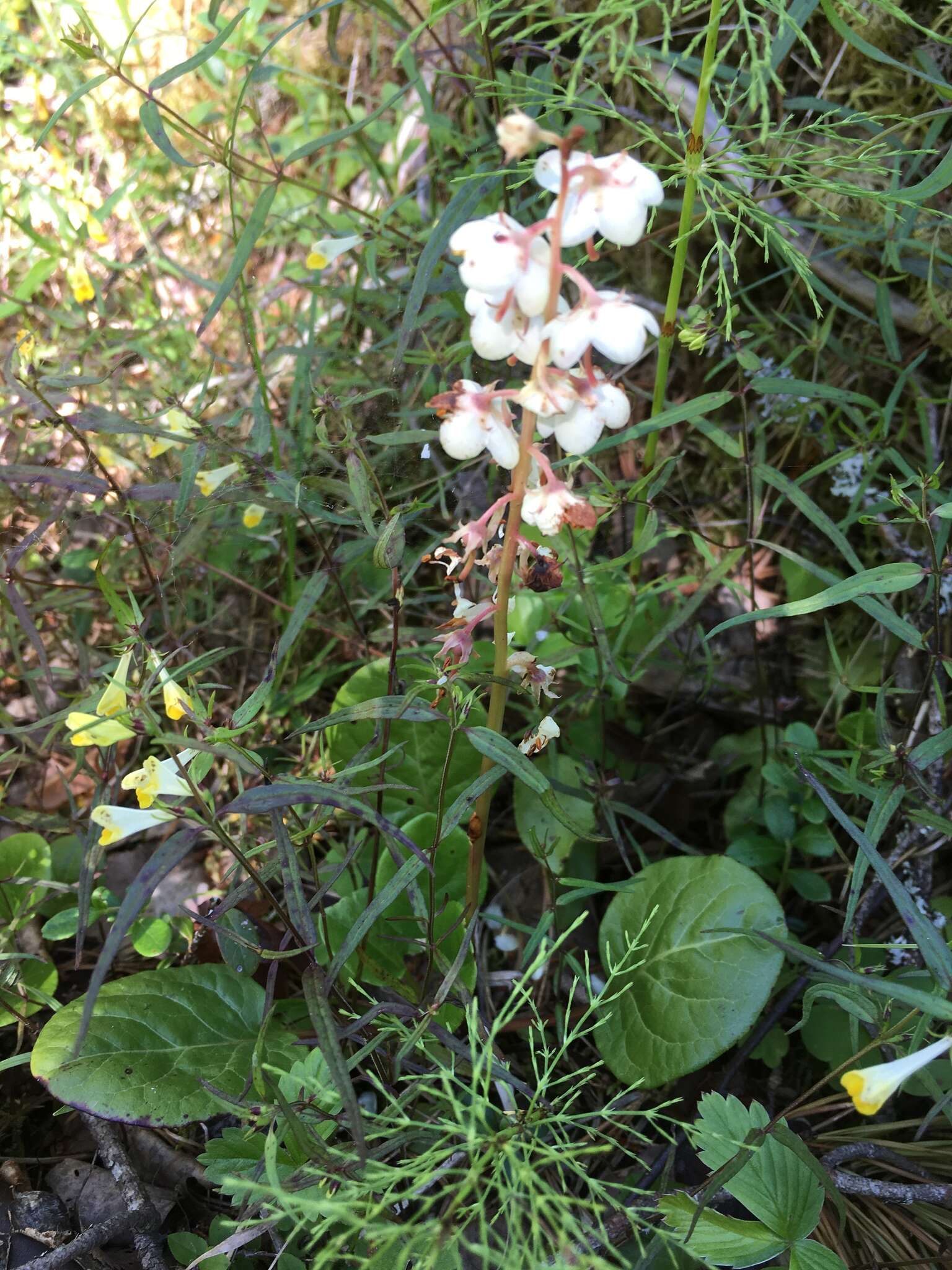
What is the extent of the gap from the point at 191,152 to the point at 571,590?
7.31ft

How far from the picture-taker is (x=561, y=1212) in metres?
0.91

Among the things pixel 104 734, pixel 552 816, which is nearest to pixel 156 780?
pixel 104 734

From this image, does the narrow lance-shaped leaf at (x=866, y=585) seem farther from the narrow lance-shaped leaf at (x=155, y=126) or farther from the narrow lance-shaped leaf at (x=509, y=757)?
the narrow lance-shaped leaf at (x=155, y=126)

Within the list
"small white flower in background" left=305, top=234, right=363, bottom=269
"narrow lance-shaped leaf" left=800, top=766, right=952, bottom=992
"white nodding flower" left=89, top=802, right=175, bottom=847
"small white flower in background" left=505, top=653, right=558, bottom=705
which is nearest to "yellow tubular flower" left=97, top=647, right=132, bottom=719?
"white nodding flower" left=89, top=802, right=175, bottom=847

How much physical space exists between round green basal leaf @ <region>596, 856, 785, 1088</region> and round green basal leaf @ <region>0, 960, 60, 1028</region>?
3.01 ft

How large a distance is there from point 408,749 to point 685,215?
1037 mm

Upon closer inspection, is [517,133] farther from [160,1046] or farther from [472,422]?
[160,1046]

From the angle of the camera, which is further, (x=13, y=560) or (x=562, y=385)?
(x=13, y=560)

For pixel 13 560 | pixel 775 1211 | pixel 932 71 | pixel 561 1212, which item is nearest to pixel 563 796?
pixel 775 1211

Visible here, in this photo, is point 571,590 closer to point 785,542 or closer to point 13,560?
point 785,542

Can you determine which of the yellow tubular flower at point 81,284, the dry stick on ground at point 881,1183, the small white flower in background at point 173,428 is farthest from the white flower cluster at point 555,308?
the yellow tubular flower at point 81,284

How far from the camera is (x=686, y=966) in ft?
4.99

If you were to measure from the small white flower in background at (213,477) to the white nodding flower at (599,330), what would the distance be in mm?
928

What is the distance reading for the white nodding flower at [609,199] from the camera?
95 cm
